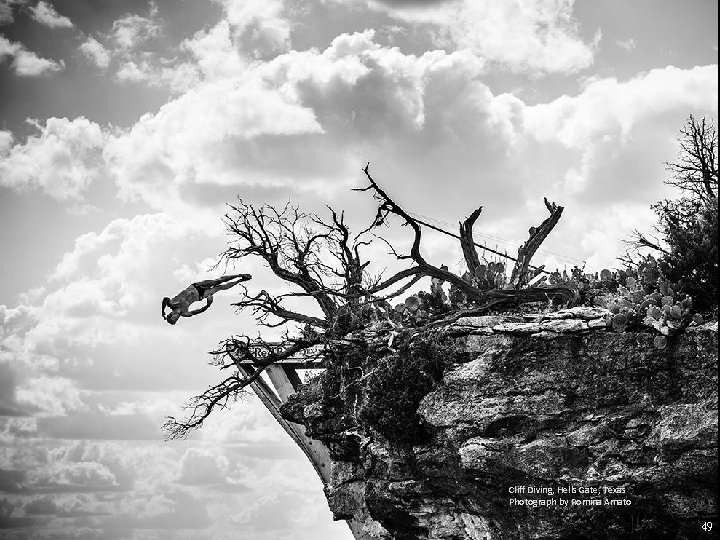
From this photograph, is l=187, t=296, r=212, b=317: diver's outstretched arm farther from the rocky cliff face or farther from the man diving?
the rocky cliff face

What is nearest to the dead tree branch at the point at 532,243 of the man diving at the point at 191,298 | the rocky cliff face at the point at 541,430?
the rocky cliff face at the point at 541,430

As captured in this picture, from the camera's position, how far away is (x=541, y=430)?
31.6 feet

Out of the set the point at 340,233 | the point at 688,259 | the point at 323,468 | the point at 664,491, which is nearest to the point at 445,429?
the point at 664,491

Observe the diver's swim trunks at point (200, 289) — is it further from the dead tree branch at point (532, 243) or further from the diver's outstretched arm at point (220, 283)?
the dead tree branch at point (532, 243)

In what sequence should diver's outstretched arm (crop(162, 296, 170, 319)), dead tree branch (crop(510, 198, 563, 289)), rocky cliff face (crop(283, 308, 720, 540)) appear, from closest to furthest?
1. rocky cliff face (crop(283, 308, 720, 540))
2. diver's outstretched arm (crop(162, 296, 170, 319))
3. dead tree branch (crop(510, 198, 563, 289))

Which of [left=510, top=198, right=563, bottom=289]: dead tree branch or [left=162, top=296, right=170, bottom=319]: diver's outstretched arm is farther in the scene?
[left=510, top=198, right=563, bottom=289]: dead tree branch

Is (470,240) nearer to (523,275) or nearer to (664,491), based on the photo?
(523,275)

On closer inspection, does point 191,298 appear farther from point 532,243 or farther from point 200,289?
point 532,243

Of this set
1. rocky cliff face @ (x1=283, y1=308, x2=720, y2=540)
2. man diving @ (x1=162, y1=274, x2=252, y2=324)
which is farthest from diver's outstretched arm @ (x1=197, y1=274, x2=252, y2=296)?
rocky cliff face @ (x1=283, y1=308, x2=720, y2=540)

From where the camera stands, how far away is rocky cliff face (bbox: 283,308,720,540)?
9.06m

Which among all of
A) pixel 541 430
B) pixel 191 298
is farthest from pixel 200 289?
pixel 541 430

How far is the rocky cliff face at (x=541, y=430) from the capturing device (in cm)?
906

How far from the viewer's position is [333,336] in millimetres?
12648

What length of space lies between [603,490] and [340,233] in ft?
30.5
